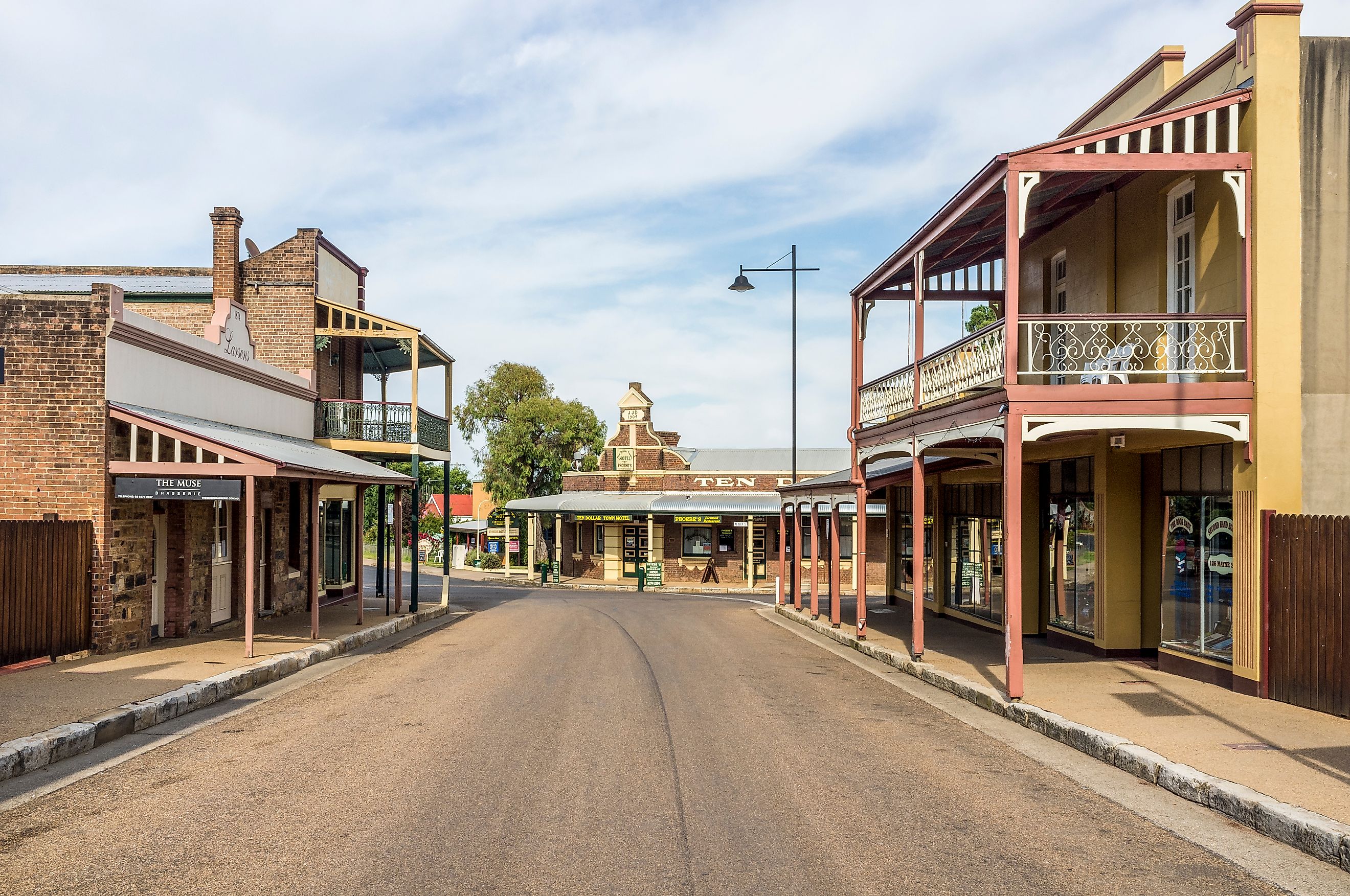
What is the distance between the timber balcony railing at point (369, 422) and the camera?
24.0m

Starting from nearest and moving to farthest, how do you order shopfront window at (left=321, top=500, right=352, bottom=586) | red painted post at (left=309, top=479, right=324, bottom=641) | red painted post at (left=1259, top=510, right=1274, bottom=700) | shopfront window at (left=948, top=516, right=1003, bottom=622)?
red painted post at (left=1259, top=510, right=1274, bottom=700), red painted post at (left=309, top=479, right=324, bottom=641), shopfront window at (left=948, top=516, right=1003, bottom=622), shopfront window at (left=321, top=500, right=352, bottom=586)

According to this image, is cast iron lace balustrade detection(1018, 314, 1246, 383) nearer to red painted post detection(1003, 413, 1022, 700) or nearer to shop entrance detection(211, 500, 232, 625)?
red painted post detection(1003, 413, 1022, 700)

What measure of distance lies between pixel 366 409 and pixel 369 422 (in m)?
0.32

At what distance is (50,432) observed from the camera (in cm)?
1409

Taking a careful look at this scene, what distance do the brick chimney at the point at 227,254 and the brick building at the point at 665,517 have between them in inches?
737

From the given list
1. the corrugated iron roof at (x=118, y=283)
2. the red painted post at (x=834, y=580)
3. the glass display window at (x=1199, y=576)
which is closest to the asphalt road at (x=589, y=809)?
the glass display window at (x=1199, y=576)

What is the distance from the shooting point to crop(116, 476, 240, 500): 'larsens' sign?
13.8m

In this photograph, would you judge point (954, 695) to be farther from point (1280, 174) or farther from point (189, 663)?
point (189, 663)

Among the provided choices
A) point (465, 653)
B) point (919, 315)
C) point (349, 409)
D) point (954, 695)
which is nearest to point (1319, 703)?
point (954, 695)

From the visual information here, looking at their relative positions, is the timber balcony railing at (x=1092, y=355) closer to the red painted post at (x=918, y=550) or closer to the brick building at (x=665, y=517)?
the red painted post at (x=918, y=550)

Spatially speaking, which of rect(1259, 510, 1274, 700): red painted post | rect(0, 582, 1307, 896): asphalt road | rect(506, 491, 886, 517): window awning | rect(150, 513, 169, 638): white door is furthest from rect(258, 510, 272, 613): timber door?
rect(506, 491, 886, 517): window awning

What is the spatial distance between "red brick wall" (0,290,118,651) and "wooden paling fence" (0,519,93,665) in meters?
0.23

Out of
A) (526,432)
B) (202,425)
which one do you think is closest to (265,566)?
(202,425)

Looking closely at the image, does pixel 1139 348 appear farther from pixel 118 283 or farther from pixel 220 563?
pixel 118 283
